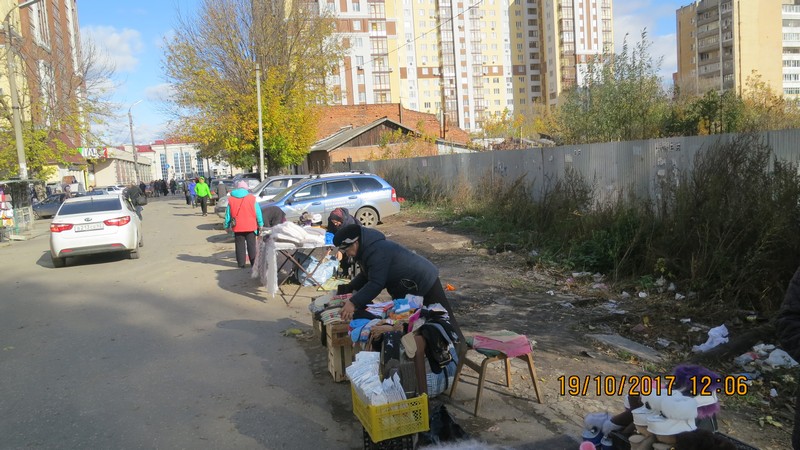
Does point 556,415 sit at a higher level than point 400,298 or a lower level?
lower

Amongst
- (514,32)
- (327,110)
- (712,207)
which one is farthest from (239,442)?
(514,32)

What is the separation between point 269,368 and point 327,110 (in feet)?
154

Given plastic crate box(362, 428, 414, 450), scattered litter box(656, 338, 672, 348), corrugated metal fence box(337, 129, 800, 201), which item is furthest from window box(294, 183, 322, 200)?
plastic crate box(362, 428, 414, 450)

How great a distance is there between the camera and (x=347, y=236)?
5105 millimetres

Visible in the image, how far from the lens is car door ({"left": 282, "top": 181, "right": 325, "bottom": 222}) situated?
16.2m

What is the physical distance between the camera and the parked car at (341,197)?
16516 mm

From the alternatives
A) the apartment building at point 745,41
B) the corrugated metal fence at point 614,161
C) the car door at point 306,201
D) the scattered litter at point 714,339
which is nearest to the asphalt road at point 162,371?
the scattered litter at point 714,339

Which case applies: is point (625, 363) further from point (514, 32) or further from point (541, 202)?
point (514, 32)

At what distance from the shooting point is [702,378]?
3.12 metres

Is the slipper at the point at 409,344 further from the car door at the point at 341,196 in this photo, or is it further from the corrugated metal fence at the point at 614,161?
the car door at the point at 341,196

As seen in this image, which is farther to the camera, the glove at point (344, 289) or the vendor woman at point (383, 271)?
the glove at point (344, 289)

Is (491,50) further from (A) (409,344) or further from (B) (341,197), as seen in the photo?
(A) (409,344)

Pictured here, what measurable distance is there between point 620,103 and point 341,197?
26.6 feet

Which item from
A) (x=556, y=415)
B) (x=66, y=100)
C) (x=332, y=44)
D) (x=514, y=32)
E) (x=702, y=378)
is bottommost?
(x=556, y=415)
